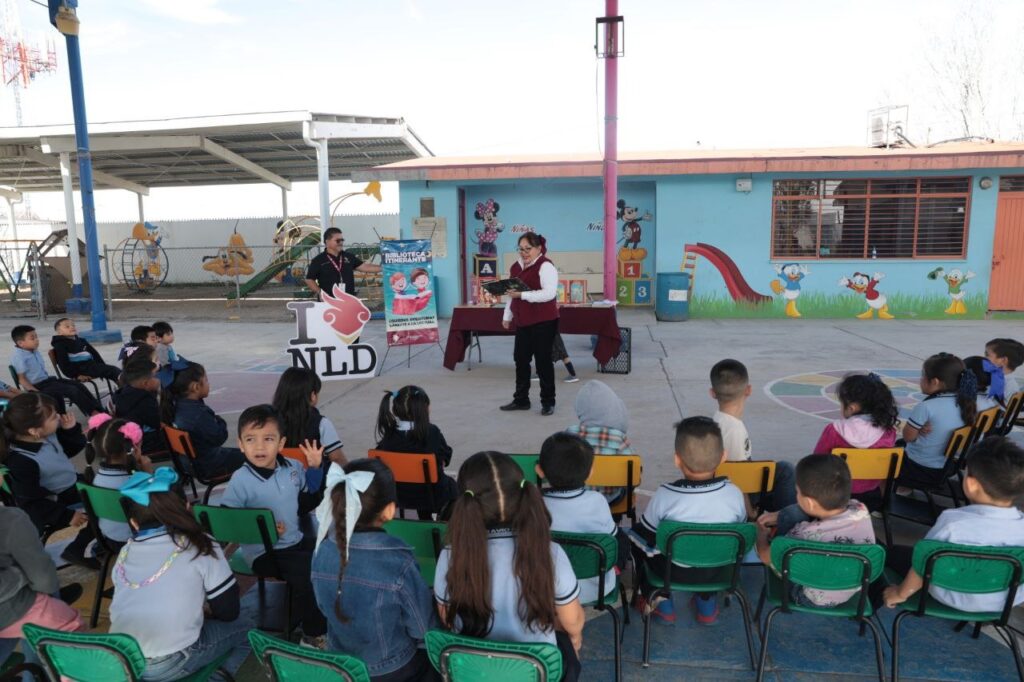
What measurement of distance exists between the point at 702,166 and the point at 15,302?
17.2 m

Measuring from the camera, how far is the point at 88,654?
190 cm

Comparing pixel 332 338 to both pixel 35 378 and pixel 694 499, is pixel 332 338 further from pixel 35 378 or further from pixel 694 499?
pixel 694 499

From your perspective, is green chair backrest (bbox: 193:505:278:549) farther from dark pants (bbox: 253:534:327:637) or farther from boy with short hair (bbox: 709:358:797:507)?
boy with short hair (bbox: 709:358:797:507)

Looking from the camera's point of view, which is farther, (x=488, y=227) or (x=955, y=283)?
(x=488, y=227)

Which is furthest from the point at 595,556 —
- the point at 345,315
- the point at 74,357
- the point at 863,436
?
the point at 74,357

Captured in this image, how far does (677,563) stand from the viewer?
2643 mm

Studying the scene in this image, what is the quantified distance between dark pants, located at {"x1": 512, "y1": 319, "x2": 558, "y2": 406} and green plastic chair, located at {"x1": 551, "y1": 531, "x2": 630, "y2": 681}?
384 cm

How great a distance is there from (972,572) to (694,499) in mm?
926

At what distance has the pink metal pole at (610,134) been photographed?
8.87 meters

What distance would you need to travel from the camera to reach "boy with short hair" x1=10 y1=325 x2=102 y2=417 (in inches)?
229

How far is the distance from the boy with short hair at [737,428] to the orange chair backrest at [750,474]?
24cm

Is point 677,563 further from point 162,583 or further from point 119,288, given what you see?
point 119,288

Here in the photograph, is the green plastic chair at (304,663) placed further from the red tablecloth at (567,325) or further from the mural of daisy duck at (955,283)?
the mural of daisy duck at (955,283)

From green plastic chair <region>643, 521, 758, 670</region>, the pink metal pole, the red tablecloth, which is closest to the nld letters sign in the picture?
the red tablecloth
